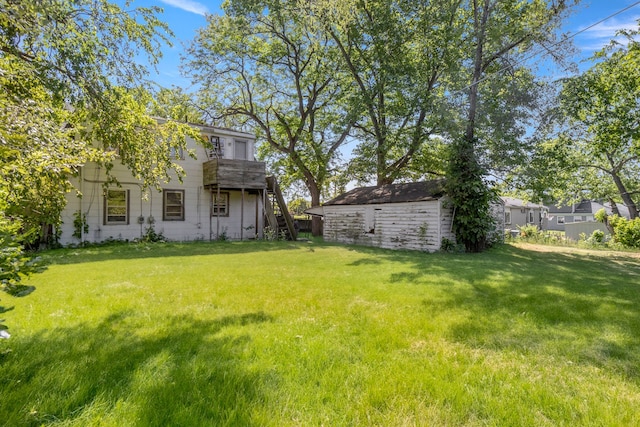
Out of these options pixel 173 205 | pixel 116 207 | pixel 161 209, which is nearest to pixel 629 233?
pixel 173 205

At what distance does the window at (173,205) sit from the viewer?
1524 centimetres

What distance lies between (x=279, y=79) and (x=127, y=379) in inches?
850

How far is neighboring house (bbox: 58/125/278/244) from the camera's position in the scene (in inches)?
531

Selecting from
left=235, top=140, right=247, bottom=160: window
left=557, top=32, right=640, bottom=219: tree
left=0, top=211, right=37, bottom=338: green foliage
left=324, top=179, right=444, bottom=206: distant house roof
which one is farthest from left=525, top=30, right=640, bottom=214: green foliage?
left=0, top=211, right=37, bottom=338: green foliage

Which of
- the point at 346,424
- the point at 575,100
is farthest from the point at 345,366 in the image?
the point at 575,100

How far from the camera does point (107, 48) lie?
5.53 m

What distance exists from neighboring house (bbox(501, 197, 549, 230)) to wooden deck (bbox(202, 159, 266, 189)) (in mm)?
28394

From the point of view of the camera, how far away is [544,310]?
442 centimetres

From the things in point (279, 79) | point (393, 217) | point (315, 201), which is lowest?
point (393, 217)

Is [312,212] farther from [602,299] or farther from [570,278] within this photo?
[602,299]

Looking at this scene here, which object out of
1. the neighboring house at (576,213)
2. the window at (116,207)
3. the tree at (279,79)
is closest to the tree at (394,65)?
the tree at (279,79)

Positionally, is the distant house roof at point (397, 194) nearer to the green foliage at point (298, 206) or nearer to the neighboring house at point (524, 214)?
the green foliage at point (298, 206)

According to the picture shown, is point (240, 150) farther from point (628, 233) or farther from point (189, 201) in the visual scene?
point (628, 233)

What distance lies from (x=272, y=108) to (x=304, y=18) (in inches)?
249
